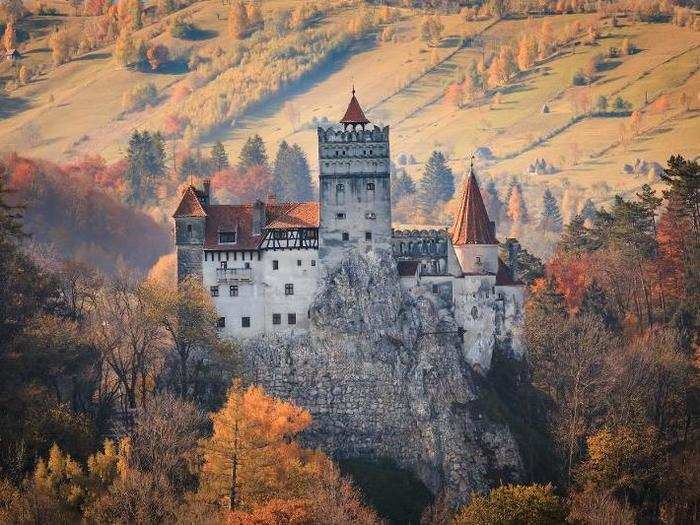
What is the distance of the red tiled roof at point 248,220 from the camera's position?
324 feet

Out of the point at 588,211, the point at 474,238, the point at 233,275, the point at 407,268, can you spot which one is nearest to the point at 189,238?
the point at 233,275

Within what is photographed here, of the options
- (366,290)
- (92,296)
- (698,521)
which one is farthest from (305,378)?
(698,521)

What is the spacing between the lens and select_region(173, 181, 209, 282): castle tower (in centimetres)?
9856

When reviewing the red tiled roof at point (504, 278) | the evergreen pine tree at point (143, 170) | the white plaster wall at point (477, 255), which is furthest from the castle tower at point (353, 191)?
the evergreen pine tree at point (143, 170)

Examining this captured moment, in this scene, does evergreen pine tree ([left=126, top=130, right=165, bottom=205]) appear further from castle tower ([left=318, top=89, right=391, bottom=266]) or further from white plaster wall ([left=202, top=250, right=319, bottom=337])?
castle tower ([left=318, top=89, right=391, bottom=266])

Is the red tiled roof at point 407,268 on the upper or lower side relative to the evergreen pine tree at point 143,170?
lower

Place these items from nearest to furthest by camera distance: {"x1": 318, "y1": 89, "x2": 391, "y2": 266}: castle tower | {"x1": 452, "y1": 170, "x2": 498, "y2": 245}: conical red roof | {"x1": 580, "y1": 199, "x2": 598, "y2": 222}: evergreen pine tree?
{"x1": 318, "y1": 89, "x2": 391, "y2": 266}: castle tower < {"x1": 452, "y1": 170, "x2": 498, "y2": 245}: conical red roof < {"x1": 580, "y1": 199, "x2": 598, "y2": 222}: evergreen pine tree

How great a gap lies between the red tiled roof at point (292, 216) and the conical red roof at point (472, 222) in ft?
31.7

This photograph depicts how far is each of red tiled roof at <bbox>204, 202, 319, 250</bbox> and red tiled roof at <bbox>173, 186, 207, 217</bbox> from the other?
2.80 ft

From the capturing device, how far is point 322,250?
323ft

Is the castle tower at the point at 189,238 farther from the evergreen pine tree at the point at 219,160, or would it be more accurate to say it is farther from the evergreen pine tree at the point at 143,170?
the evergreen pine tree at the point at 219,160

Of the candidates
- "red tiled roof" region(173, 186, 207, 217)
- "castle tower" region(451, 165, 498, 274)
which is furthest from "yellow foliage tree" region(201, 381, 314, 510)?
Result: "castle tower" region(451, 165, 498, 274)

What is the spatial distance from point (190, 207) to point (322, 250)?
29.7ft

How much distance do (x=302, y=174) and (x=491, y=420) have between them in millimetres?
81811
